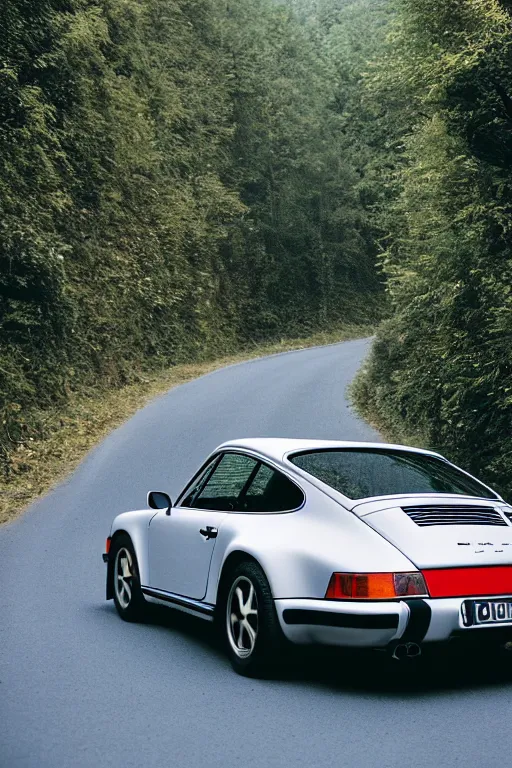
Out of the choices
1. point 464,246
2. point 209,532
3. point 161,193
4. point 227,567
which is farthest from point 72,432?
point 161,193

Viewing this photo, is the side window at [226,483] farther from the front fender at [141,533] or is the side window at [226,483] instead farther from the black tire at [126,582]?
the black tire at [126,582]

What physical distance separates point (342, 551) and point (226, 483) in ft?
5.58

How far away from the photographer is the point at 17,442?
1970 cm

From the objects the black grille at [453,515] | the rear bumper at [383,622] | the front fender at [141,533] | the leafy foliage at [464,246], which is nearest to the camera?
the rear bumper at [383,622]

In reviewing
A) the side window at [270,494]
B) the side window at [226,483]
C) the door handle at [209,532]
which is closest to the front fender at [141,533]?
the side window at [226,483]

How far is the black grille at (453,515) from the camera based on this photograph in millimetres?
6199

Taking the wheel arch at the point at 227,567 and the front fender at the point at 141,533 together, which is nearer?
the wheel arch at the point at 227,567

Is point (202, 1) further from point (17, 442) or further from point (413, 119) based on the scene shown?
point (17, 442)

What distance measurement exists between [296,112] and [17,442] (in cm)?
4099

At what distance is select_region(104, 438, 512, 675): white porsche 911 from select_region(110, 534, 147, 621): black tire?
596mm

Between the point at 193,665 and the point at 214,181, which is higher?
the point at 214,181

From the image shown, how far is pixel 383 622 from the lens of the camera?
5688 millimetres

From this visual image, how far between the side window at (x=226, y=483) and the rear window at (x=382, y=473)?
0.50m

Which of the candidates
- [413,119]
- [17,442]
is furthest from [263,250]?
[17,442]
